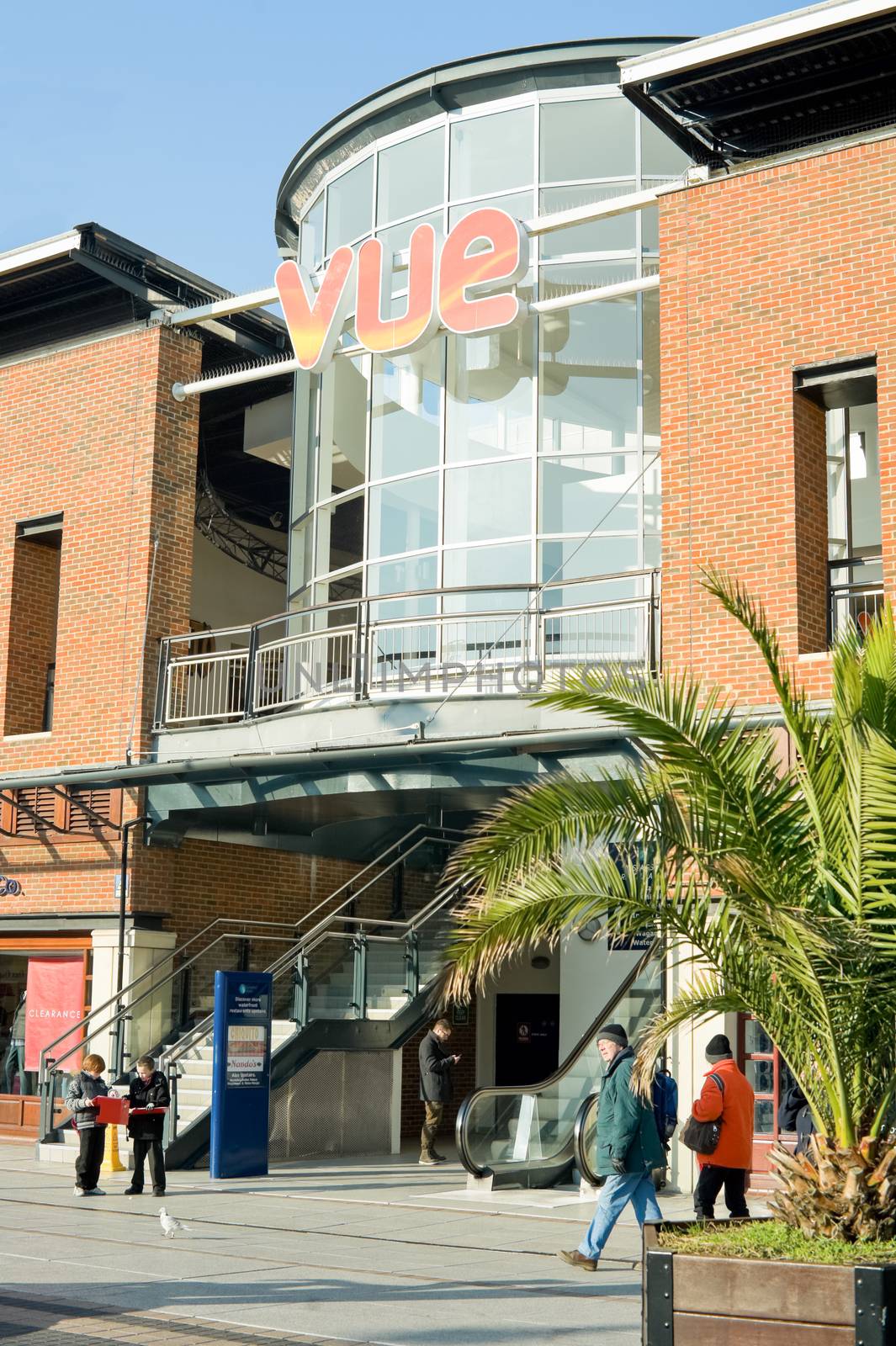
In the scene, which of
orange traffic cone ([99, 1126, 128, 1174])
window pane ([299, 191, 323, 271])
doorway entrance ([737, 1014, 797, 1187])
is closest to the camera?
doorway entrance ([737, 1014, 797, 1187])

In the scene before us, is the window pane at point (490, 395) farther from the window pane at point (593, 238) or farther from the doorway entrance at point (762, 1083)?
the doorway entrance at point (762, 1083)

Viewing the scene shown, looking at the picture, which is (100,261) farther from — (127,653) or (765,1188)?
(765,1188)

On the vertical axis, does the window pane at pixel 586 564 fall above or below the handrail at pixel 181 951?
above

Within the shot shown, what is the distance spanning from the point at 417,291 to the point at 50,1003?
9.82 metres

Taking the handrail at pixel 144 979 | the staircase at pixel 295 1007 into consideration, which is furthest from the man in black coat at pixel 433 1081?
the handrail at pixel 144 979

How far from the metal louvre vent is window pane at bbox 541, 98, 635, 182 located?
1045 cm

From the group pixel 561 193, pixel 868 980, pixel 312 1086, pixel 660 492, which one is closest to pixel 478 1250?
pixel 868 980

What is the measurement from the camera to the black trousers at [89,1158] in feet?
48.4

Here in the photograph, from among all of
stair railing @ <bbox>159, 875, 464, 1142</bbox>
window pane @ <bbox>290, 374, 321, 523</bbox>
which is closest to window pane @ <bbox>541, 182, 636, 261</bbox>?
window pane @ <bbox>290, 374, 321, 523</bbox>

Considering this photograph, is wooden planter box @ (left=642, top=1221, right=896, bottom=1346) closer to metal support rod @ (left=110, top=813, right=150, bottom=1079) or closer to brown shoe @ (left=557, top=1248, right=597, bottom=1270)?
brown shoe @ (left=557, top=1248, right=597, bottom=1270)

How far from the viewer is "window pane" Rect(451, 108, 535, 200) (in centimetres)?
1875

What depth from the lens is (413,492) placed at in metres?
18.5

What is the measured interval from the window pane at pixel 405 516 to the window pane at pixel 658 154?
439 centimetres

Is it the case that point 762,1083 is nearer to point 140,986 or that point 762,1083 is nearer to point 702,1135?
point 702,1135
